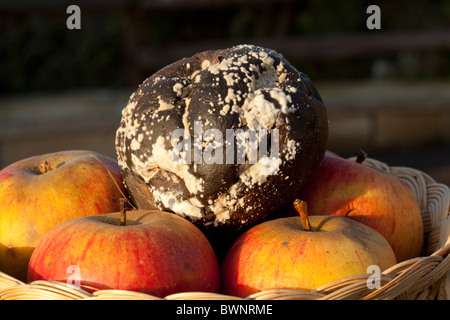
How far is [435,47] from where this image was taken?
4.98m

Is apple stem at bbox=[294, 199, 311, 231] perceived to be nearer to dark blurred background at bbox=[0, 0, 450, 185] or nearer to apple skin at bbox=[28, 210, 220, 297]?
apple skin at bbox=[28, 210, 220, 297]

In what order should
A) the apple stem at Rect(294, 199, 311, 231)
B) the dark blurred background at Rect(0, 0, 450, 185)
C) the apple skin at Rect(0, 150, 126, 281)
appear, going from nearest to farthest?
1. the apple stem at Rect(294, 199, 311, 231)
2. the apple skin at Rect(0, 150, 126, 281)
3. the dark blurred background at Rect(0, 0, 450, 185)

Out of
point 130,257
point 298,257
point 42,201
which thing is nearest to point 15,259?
point 42,201

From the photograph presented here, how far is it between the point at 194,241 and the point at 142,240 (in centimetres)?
10

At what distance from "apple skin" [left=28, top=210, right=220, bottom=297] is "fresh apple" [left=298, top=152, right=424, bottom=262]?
355 mm

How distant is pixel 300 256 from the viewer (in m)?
1.03

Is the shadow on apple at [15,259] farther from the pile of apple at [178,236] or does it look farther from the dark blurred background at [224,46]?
the dark blurred background at [224,46]

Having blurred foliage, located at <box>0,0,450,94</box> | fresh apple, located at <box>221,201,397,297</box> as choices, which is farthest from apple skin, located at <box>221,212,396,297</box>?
blurred foliage, located at <box>0,0,450,94</box>

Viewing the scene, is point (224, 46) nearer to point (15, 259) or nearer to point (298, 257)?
point (15, 259)

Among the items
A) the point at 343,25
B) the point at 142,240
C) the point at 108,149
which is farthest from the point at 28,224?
the point at 343,25

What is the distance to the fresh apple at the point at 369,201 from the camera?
131 centimetres

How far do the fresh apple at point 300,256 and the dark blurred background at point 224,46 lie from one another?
275 cm

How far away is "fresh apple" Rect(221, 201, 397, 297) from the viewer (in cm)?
102
